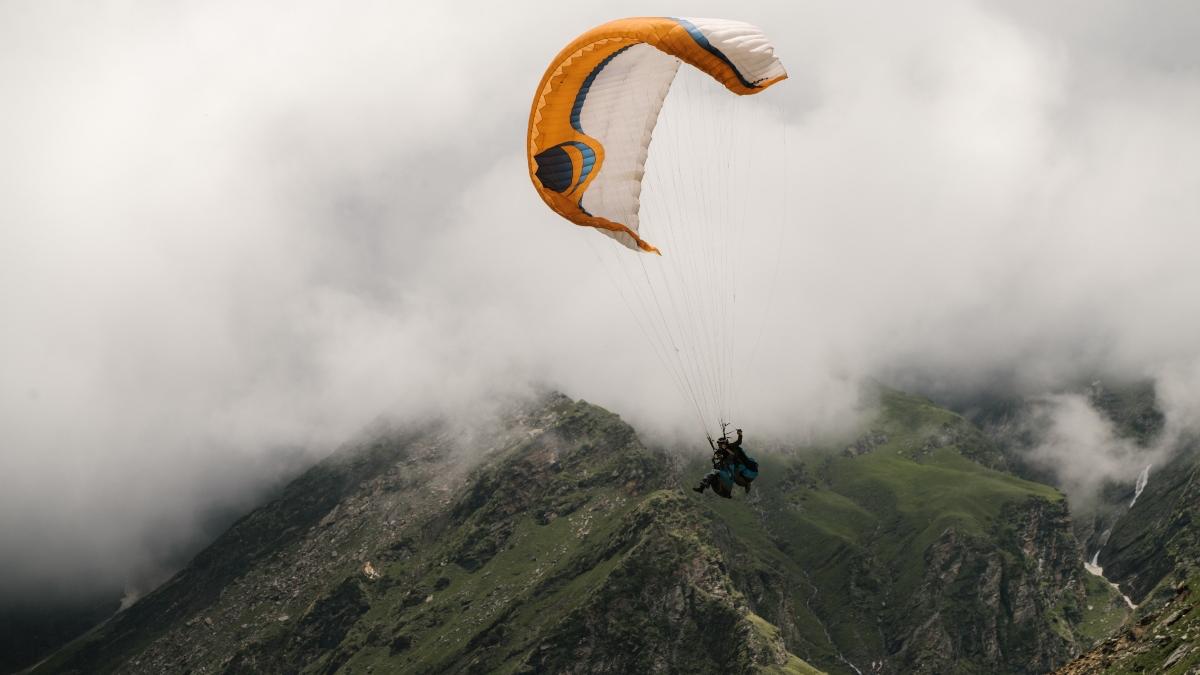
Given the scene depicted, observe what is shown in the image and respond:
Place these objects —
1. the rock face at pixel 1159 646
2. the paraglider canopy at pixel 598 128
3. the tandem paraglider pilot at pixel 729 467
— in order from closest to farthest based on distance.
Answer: the tandem paraglider pilot at pixel 729 467 < the paraglider canopy at pixel 598 128 < the rock face at pixel 1159 646

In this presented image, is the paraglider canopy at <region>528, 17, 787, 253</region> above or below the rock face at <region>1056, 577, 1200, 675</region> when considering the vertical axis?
above

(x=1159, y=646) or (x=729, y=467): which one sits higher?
(x=729, y=467)

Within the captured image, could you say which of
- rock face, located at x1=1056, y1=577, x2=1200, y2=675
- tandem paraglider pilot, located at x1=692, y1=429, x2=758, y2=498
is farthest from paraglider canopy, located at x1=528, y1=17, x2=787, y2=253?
rock face, located at x1=1056, y1=577, x2=1200, y2=675

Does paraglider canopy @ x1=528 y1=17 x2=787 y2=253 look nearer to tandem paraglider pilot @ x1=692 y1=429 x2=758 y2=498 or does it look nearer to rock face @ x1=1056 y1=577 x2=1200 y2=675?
tandem paraglider pilot @ x1=692 y1=429 x2=758 y2=498

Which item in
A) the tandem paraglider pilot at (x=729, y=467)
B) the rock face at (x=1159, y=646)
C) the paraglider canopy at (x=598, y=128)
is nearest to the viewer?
the tandem paraglider pilot at (x=729, y=467)

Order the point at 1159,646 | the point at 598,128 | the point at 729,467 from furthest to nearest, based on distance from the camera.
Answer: the point at 1159,646 → the point at 598,128 → the point at 729,467

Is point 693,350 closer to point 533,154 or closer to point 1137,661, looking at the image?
point 533,154

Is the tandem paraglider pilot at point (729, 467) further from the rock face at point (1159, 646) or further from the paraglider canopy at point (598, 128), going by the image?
the rock face at point (1159, 646)

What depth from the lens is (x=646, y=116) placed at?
2021 inches

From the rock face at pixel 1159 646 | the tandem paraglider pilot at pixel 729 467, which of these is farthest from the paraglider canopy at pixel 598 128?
the rock face at pixel 1159 646

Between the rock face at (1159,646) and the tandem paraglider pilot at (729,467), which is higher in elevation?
the tandem paraglider pilot at (729,467)

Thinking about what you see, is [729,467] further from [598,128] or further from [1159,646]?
[1159,646]

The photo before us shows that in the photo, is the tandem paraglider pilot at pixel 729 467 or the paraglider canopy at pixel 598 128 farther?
the paraglider canopy at pixel 598 128

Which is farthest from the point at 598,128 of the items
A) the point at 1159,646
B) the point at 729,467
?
the point at 1159,646
